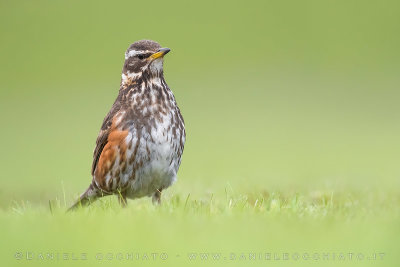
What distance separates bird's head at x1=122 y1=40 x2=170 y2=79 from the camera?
33.5 feet

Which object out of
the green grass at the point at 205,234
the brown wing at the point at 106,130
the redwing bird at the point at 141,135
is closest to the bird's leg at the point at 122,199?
the redwing bird at the point at 141,135

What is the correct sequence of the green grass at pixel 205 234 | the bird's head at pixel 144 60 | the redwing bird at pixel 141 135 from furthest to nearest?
the bird's head at pixel 144 60 < the redwing bird at pixel 141 135 < the green grass at pixel 205 234

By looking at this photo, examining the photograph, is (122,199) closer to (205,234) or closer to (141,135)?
(141,135)

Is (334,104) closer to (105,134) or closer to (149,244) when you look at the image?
(105,134)

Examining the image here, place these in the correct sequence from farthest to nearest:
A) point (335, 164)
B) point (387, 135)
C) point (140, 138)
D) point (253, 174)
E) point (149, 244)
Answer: point (387, 135) < point (335, 164) < point (253, 174) < point (140, 138) < point (149, 244)

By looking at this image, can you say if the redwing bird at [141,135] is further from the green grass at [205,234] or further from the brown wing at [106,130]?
the green grass at [205,234]

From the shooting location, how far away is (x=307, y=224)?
759 cm

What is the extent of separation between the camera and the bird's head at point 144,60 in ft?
33.5

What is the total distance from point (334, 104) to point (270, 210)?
2011 centimetres

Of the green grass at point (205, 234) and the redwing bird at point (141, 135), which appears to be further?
the redwing bird at point (141, 135)

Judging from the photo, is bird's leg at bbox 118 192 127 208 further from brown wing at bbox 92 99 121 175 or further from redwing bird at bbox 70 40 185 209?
brown wing at bbox 92 99 121 175

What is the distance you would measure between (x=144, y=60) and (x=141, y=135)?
1040mm

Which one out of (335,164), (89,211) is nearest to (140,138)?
(89,211)

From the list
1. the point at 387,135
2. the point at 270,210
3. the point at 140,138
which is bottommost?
the point at 387,135
